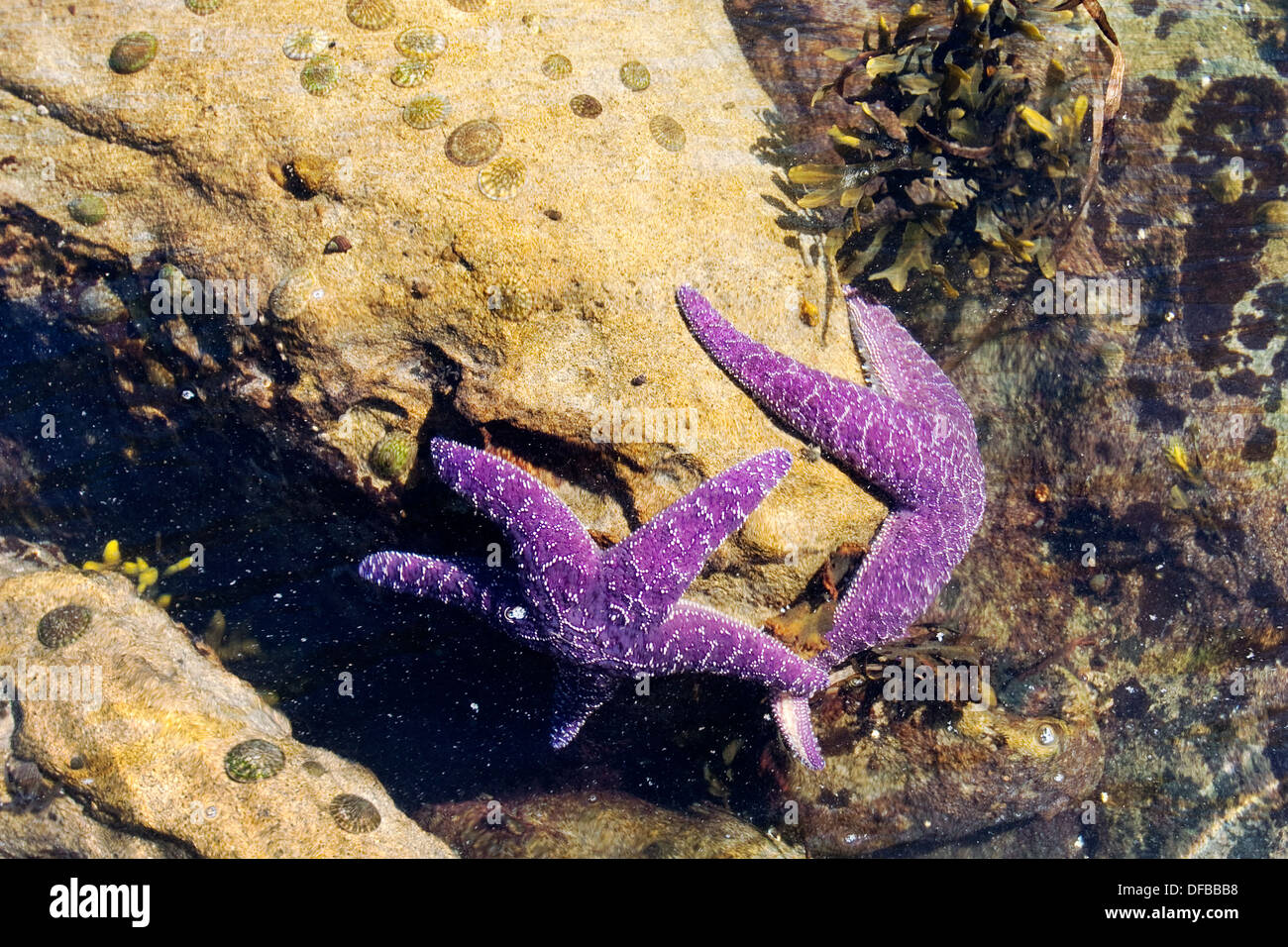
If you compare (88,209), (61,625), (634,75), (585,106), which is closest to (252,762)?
(61,625)

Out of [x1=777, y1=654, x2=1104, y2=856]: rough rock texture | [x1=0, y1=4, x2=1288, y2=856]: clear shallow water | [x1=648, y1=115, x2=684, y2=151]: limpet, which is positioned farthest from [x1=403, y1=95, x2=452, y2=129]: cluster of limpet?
[x1=777, y1=654, x2=1104, y2=856]: rough rock texture

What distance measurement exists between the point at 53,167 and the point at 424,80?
2.32 m

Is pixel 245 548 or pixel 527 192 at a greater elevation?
pixel 527 192

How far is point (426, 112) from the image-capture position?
14.8 ft

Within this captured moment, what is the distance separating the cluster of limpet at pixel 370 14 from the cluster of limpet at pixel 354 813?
15.7 feet

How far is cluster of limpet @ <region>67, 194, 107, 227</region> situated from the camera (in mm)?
4539

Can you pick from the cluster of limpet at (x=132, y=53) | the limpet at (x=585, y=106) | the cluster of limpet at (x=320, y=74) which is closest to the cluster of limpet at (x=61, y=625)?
the cluster of limpet at (x=132, y=53)

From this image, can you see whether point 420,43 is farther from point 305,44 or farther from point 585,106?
point 585,106

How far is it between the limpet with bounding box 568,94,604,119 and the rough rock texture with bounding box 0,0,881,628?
0.20ft

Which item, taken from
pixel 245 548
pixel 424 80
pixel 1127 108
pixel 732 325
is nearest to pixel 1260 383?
pixel 1127 108

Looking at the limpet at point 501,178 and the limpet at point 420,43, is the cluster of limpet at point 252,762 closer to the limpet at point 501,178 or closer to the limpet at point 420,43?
the limpet at point 501,178

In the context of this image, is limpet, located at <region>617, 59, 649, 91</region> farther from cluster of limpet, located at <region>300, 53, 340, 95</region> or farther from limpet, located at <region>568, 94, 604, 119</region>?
cluster of limpet, located at <region>300, 53, 340, 95</region>

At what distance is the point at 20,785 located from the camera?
4504 millimetres
